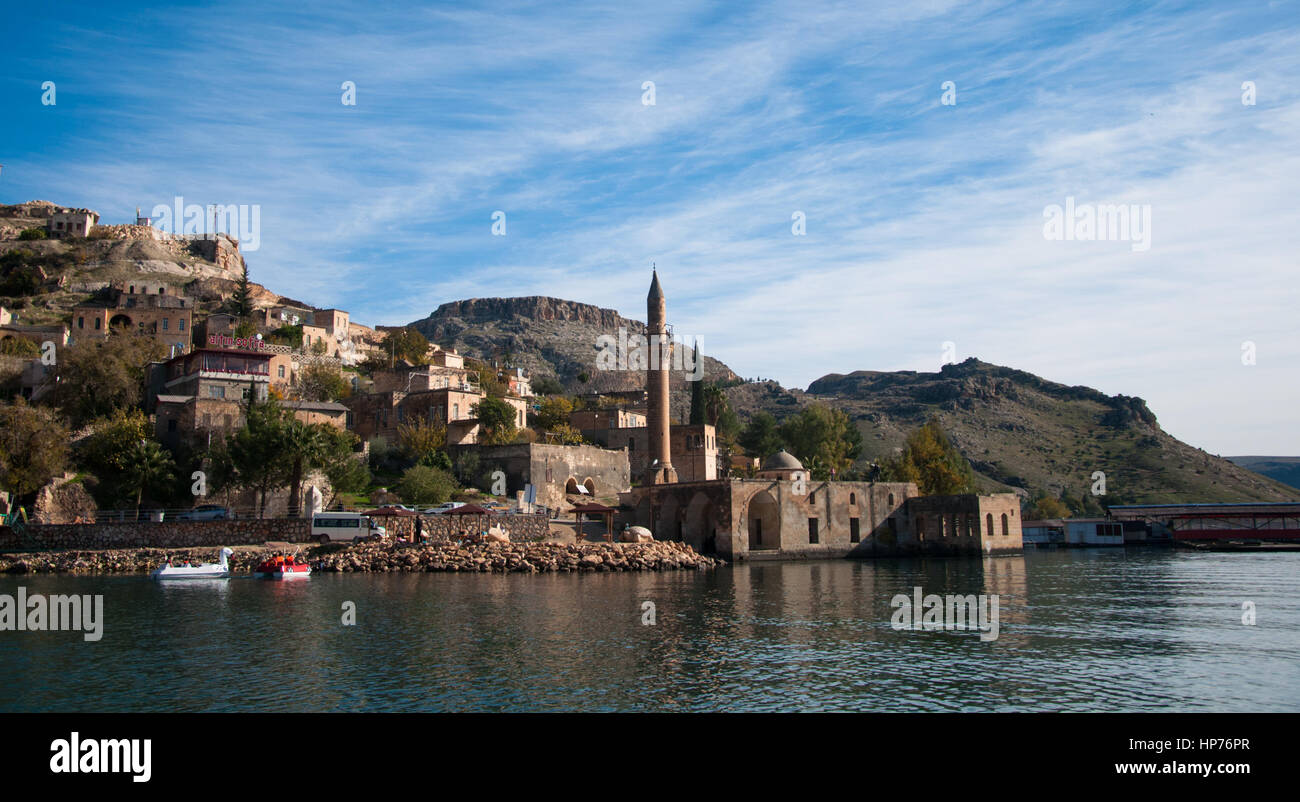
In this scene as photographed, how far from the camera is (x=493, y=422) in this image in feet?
224

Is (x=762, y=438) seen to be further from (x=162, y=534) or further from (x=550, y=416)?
(x=162, y=534)

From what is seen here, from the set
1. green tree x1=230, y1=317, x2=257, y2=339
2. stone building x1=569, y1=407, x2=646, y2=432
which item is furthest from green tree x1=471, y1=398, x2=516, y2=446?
green tree x1=230, y1=317, x2=257, y2=339

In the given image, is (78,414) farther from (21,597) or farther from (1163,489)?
(1163,489)

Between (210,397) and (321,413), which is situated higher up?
(210,397)

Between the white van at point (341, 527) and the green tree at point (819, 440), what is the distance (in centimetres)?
4655

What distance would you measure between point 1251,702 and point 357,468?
1961 inches

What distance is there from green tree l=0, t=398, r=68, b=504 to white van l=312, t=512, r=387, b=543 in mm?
14018

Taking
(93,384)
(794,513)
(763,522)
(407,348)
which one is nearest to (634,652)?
(794,513)

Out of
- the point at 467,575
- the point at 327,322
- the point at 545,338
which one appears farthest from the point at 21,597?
the point at 545,338

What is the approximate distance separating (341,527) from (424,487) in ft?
27.4

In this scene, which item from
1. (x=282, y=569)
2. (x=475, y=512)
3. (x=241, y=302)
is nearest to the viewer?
(x=282, y=569)

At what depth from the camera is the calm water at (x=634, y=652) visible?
16.8 m

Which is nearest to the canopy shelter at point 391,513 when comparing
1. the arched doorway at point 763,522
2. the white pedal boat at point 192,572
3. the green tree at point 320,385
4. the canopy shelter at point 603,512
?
the white pedal boat at point 192,572
